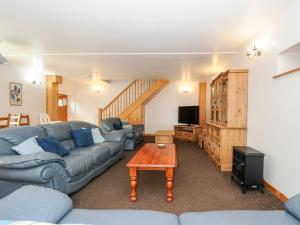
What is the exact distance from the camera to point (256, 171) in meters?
2.68

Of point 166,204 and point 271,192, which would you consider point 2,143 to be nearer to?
point 166,204

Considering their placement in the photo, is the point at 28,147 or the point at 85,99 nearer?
the point at 28,147

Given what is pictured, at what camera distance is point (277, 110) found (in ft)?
8.41

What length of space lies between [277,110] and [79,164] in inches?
109

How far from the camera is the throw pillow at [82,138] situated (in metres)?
3.67

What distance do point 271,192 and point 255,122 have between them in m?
1.10

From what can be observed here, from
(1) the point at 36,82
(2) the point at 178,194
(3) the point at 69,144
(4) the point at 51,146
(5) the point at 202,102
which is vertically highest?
(1) the point at 36,82

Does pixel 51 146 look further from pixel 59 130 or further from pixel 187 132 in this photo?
pixel 187 132

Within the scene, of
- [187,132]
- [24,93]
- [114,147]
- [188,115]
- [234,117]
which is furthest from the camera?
[188,115]

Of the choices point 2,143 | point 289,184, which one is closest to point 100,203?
point 2,143

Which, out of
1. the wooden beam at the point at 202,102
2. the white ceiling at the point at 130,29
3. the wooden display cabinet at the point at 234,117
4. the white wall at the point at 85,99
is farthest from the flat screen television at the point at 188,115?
the wooden display cabinet at the point at 234,117

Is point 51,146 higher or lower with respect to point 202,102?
lower

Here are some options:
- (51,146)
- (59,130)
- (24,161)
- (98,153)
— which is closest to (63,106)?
(59,130)

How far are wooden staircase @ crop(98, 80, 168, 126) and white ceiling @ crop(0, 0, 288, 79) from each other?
2.51m
